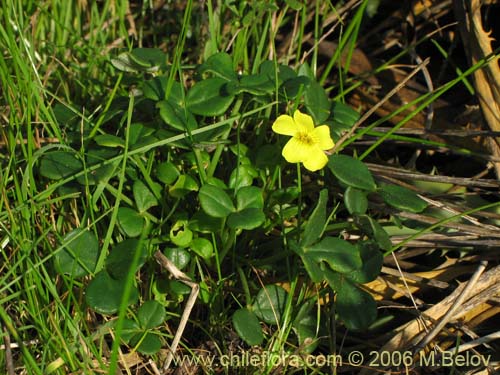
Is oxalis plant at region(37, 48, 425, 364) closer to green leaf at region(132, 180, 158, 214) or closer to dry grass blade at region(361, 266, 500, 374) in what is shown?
green leaf at region(132, 180, 158, 214)

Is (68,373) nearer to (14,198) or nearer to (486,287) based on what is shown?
(14,198)

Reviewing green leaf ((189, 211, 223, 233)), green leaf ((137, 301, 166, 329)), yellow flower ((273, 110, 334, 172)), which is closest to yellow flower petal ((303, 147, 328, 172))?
yellow flower ((273, 110, 334, 172))

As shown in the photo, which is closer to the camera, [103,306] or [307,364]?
[103,306]

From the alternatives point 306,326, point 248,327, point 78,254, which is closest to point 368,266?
point 306,326

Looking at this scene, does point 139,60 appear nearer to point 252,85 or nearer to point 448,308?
point 252,85

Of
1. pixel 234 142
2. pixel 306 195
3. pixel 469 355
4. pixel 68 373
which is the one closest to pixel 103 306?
pixel 68 373

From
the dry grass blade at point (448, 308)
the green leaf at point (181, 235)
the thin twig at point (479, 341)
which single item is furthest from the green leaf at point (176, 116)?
the thin twig at point (479, 341)
